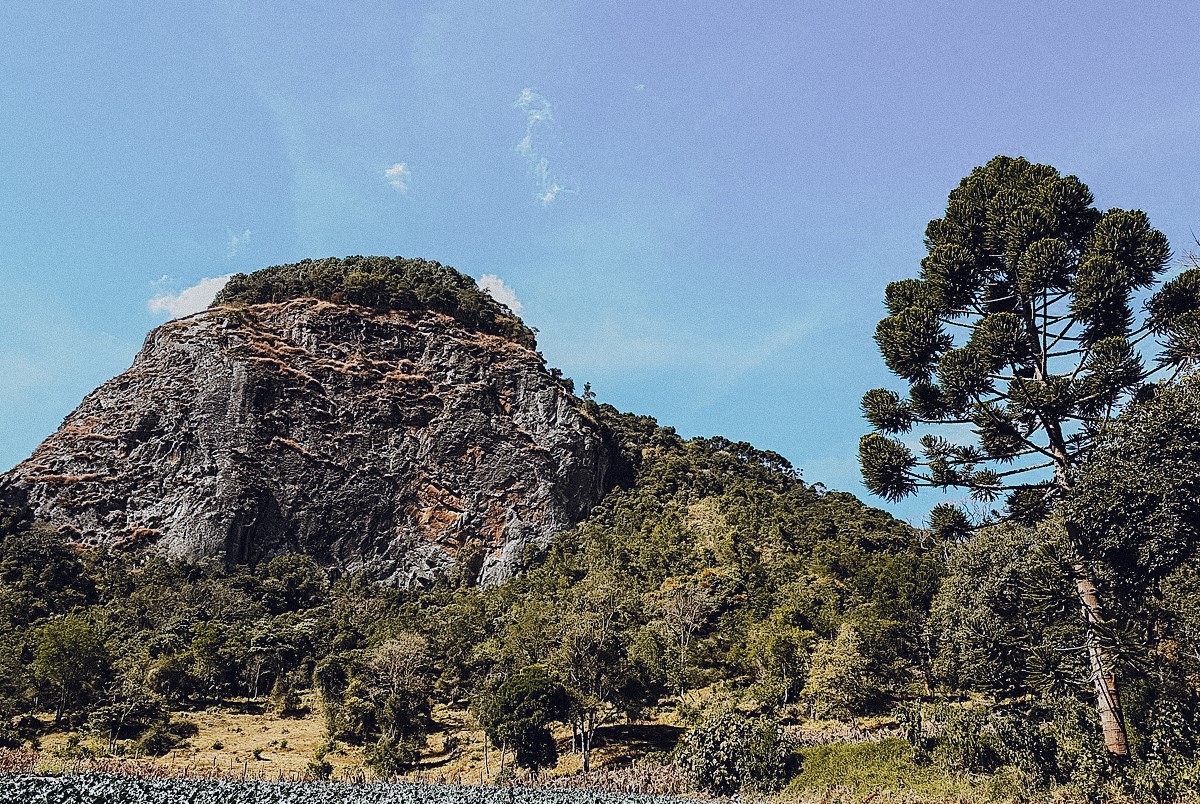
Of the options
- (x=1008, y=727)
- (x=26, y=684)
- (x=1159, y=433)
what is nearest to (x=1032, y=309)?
(x=1159, y=433)

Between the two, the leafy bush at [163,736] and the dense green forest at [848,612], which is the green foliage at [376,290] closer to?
the dense green forest at [848,612]

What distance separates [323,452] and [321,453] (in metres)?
0.31

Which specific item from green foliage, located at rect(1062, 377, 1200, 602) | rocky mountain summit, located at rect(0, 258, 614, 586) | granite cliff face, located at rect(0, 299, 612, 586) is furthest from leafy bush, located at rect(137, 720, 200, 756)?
rocky mountain summit, located at rect(0, 258, 614, 586)

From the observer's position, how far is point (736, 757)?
24.9 meters

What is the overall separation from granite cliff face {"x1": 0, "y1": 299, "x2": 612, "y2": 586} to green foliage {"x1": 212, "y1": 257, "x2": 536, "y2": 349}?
14.5 feet

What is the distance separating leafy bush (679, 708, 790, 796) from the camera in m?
24.3

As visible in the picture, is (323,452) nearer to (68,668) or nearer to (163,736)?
(68,668)

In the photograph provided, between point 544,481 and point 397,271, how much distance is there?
4876 centimetres

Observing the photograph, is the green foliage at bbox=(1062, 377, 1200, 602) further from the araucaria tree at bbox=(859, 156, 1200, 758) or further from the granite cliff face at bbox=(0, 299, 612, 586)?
the granite cliff face at bbox=(0, 299, 612, 586)

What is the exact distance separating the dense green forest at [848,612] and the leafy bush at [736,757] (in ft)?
0.33

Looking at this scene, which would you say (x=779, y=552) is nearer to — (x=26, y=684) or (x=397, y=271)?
(x=26, y=684)

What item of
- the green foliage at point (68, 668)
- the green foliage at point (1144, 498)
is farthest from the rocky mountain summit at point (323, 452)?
the green foliage at point (1144, 498)

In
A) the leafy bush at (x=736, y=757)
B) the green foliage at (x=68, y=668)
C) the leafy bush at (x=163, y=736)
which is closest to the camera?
the leafy bush at (x=736, y=757)

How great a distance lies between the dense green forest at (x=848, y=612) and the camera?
51.7ft
